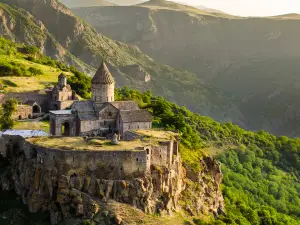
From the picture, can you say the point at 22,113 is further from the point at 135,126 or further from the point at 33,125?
the point at 135,126

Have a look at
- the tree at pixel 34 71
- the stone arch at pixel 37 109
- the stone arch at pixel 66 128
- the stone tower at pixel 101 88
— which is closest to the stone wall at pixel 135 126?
the stone tower at pixel 101 88

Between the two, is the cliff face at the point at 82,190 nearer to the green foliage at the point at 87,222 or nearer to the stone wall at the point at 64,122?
the green foliage at the point at 87,222

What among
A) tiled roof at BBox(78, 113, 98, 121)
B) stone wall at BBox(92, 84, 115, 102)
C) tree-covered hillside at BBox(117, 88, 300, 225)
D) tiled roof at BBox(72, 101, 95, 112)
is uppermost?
stone wall at BBox(92, 84, 115, 102)

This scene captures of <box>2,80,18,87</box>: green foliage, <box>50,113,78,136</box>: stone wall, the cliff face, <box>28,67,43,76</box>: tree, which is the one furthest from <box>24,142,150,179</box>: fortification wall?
<box>28,67,43,76</box>: tree

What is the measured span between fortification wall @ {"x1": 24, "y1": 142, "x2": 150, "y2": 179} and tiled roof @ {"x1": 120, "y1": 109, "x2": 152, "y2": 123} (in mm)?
11468

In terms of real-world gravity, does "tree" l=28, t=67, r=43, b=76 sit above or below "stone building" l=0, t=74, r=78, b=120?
above

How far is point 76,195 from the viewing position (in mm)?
37719

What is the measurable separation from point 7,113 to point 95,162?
2499cm

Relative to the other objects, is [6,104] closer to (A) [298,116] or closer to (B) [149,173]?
(B) [149,173]

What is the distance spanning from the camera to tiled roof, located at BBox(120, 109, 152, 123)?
50500mm

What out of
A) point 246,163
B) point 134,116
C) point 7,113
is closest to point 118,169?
point 134,116

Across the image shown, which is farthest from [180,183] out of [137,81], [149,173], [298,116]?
[137,81]

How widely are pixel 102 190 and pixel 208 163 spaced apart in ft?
77.6

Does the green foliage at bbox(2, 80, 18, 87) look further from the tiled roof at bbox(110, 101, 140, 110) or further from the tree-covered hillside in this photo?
the tiled roof at bbox(110, 101, 140, 110)
